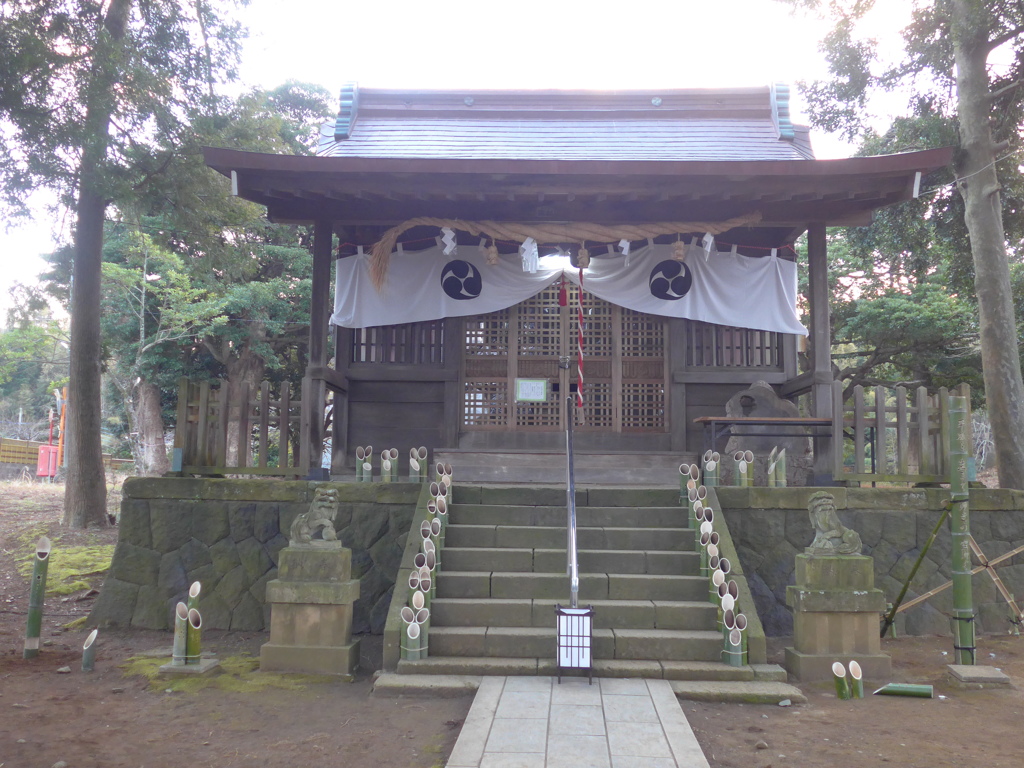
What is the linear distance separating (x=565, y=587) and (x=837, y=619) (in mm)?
2142

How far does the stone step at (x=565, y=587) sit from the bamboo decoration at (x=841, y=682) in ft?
3.91

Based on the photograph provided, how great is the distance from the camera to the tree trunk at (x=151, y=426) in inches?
760

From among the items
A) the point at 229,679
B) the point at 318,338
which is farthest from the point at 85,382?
the point at 229,679

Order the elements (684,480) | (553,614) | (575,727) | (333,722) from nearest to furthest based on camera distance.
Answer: (575,727), (333,722), (553,614), (684,480)

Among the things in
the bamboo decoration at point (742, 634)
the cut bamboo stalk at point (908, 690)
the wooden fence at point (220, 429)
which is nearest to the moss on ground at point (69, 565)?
the wooden fence at point (220, 429)

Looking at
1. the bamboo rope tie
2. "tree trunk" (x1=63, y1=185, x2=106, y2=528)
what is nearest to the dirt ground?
"tree trunk" (x1=63, y1=185, x2=106, y2=528)

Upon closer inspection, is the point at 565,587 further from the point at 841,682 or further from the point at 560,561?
the point at 841,682

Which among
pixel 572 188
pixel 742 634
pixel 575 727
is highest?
pixel 572 188

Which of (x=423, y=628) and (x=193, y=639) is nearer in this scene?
(x=423, y=628)

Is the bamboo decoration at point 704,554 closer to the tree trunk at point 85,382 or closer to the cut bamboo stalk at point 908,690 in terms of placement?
the cut bamboo stalk at point 908,690

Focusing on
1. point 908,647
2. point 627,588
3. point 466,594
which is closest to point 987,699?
point 908,647

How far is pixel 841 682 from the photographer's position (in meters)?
5.18

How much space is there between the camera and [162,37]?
34.8 feet

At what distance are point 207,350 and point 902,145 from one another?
17.1 m
